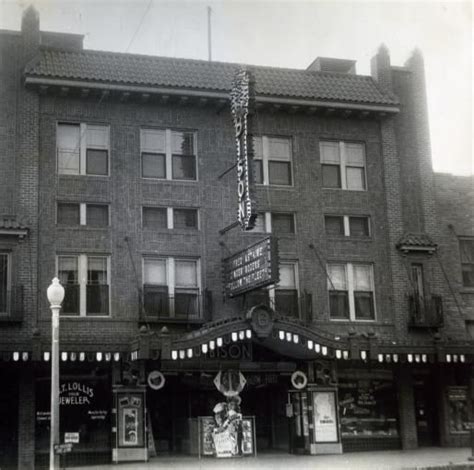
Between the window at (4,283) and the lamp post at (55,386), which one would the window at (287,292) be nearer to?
the window at (4,283)

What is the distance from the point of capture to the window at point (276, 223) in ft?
95.3

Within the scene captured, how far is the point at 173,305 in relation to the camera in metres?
27.3

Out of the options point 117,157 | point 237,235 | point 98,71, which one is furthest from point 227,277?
point 98,71

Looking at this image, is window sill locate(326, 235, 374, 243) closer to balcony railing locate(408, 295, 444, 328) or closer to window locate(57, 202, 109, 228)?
balcony railing locate(408, 295, 444, 328)

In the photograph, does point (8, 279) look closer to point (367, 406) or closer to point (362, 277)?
point (362, 277)

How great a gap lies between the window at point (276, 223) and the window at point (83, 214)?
5.17 metres

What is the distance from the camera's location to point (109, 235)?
2723 centimetres

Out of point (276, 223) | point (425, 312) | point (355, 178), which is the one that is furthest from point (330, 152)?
point (425, 312)

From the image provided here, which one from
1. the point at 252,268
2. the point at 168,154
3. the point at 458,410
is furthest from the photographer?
the point at 458,410

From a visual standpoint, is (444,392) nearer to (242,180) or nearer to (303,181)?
(303,181)

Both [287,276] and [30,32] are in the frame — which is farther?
[287,276]

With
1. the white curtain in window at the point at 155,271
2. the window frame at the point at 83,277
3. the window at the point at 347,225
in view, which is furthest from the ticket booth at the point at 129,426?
the window at the point at 347,225

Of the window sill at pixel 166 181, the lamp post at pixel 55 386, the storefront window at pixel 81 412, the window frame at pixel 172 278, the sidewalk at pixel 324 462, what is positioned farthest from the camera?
the window sill at pixel 166 181

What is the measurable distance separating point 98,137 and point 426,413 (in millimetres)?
15136
